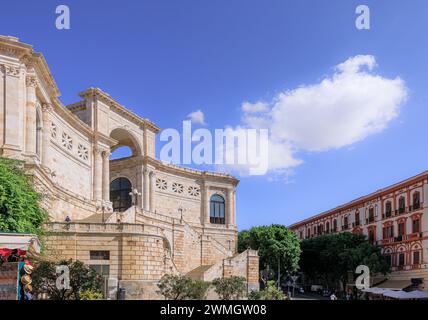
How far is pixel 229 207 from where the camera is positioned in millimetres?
61594

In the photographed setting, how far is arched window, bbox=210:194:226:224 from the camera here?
60719mm

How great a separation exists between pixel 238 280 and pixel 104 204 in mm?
19662

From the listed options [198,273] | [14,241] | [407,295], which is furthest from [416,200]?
[14,241]

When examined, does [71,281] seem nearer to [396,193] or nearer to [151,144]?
[151,144]

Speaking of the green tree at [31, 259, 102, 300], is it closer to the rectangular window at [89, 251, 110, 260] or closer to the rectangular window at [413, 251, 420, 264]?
the rectangular window at [89, 251, 110, 260]

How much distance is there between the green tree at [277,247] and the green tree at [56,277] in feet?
123

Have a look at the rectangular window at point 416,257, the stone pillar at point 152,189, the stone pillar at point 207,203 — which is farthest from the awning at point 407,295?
the stone pillar at point 152,189

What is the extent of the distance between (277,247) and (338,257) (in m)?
6.89

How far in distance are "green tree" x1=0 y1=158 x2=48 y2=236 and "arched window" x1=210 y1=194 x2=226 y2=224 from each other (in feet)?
112

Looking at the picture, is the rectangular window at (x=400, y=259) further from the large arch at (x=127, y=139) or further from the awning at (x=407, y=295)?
the large arch at (x=127, y=139)

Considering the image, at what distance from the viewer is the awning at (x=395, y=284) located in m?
46.9

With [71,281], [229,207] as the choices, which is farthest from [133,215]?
[229,207]

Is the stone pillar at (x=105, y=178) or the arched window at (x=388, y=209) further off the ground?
the stone pillar at (x=105, y=178)

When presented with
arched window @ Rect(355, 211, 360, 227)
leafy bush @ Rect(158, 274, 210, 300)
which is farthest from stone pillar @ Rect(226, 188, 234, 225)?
leafy bush @ Rect(158, 274, 210, 300)
